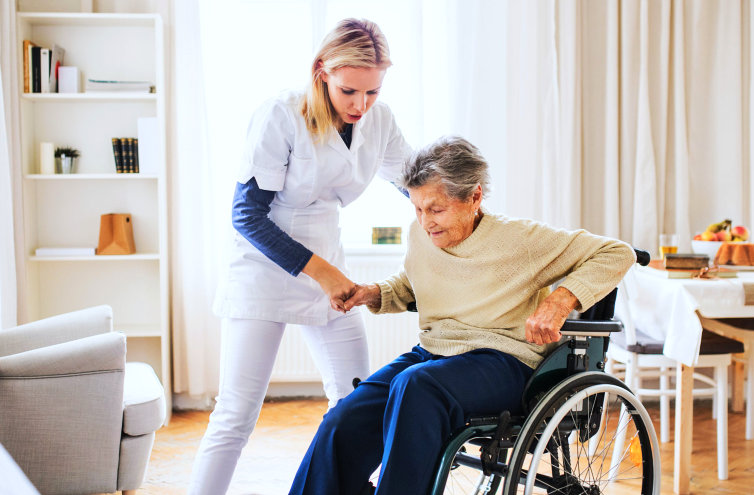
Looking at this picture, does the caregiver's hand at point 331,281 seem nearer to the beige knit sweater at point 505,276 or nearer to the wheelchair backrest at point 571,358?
the beige knit sweater at point 505,276

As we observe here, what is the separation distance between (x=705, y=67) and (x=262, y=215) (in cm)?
261

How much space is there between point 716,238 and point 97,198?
278cm

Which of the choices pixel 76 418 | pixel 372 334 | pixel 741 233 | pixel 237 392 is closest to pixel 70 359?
pixel 76 418

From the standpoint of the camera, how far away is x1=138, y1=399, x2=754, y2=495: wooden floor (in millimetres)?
2582

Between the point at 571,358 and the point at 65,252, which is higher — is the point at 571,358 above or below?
below

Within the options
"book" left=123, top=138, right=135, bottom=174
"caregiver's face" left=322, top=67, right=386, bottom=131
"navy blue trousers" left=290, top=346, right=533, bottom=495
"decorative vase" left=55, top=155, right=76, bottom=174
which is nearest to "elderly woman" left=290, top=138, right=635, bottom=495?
"navy blue trousers" left=290, top=346, right=533, bottom=495

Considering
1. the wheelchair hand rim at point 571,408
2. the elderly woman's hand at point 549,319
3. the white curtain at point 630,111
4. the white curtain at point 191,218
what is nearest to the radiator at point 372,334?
the white curtain at point 191,218

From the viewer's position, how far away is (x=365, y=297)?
5.90ft

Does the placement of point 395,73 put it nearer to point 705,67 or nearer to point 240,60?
point 240,60

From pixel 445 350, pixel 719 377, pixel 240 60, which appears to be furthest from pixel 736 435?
pixel 240 60

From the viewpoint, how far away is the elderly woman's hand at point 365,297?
1773mm

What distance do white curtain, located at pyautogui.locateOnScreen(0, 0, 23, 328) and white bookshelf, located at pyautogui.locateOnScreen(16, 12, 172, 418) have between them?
10 centimetres

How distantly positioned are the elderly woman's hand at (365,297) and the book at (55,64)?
7.13 feet

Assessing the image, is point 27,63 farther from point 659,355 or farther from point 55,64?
point 659,355
